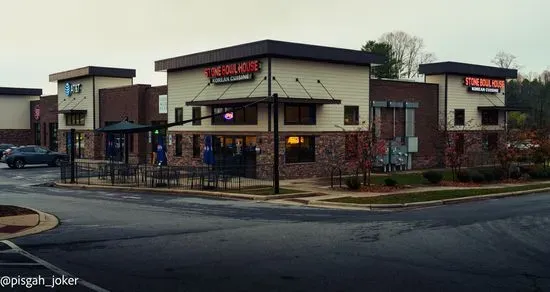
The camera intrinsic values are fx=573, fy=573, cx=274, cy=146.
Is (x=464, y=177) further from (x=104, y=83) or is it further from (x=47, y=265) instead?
(x=104, y=83)

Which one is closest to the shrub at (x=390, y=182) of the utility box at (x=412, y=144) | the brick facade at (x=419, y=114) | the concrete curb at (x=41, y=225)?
the brick facade at (x=419, y=114)

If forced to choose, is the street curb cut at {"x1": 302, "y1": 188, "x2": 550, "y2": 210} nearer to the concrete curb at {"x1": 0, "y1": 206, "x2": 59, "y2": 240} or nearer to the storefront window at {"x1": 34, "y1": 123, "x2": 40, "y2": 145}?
the concrete curb at {"x1": 0, "y1": 206, "x2": 59, "y2": 240}

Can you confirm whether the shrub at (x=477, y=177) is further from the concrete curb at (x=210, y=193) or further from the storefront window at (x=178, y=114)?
the storefront window at (x=178, y=114)

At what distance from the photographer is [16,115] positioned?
6544 centimetres

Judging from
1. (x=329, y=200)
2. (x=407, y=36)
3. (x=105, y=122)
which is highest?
(x=407, y=36)

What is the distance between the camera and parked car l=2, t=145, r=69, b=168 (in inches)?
1821

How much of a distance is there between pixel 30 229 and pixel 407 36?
303 feet

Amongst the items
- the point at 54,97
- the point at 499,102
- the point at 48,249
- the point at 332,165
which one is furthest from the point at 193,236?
the point at 54,97

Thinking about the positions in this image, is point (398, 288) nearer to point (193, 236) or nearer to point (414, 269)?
point (414, 269)

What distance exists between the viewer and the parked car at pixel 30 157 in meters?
46.2

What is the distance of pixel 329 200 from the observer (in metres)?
22.1

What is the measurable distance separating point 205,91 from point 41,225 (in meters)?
21.1

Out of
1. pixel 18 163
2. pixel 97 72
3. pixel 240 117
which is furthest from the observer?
pixel 97 72

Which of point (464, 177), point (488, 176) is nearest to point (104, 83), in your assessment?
point (464, 177)
